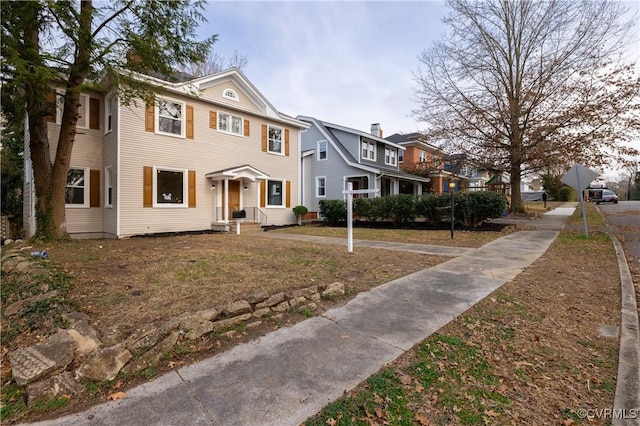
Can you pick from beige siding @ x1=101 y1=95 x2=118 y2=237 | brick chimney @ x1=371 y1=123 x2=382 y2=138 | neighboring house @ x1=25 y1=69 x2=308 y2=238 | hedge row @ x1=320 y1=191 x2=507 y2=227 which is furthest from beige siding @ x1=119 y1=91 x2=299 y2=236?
brick chimney @ x1=371 y1=123 x2=382 y2=138

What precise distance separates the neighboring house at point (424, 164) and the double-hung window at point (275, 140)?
9.92 metres

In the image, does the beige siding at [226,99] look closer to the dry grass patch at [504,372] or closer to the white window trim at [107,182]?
the white window trim at [107,182]

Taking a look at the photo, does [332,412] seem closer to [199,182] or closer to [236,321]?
[236,321]

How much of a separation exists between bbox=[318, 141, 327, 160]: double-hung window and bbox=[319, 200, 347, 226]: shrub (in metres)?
5.43

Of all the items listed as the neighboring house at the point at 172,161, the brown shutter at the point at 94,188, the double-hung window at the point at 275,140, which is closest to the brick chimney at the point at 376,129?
the double-hung window at the point at 275,140

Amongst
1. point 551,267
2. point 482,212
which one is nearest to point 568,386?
point 551,267

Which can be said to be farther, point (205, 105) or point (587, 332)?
point (205, 105)

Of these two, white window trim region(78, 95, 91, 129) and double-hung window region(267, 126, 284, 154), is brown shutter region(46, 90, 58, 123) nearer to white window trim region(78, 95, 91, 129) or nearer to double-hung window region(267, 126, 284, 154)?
white window trim region(78, 95, 91, 129)

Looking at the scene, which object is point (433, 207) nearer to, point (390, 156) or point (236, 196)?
point (236, 196)

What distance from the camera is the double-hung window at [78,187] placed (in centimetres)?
1146

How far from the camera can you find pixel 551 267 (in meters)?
6.18

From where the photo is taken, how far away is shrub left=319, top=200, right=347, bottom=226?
15.8 m

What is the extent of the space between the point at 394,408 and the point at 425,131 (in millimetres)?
19354

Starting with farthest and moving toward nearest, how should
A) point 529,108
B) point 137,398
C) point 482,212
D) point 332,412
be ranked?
point 529,108 < point 482,212 < point 137,398 < point 332,412
